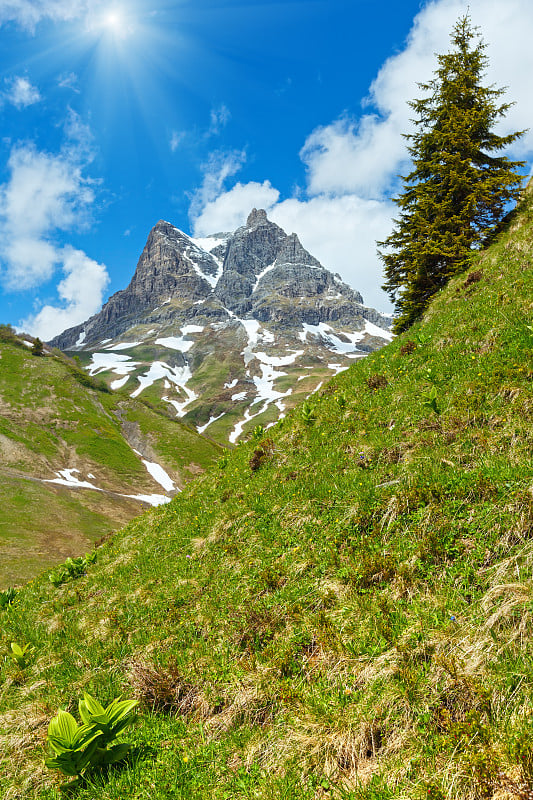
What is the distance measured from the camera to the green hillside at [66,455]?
5447cm

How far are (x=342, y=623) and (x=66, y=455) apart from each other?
351 feet

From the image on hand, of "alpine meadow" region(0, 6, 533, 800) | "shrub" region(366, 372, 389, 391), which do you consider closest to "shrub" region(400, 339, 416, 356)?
"alpine meadow" region(0, 6, 533, 800)

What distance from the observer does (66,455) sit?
95.6 metres

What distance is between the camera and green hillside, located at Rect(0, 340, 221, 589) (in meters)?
54.5

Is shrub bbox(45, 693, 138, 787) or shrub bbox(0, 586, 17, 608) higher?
shrub bbox(0, 586, 17, 608)

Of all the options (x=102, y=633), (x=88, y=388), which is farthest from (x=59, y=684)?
(x=88, y=388)

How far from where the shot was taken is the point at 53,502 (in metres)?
67.0

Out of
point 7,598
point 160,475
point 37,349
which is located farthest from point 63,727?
point 37,349

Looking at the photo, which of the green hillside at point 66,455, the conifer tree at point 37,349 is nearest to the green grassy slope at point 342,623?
the green hillside at point 66,455

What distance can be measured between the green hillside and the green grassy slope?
43096mm

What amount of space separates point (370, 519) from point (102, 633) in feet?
20.1

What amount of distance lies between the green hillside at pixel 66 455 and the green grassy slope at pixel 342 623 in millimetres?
43096

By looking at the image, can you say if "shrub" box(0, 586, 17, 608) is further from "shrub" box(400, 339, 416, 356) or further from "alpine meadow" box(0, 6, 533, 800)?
"shrub" box(400, 339, 416, 356)

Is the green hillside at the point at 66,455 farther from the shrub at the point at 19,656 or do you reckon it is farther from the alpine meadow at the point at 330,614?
the alpine meadow at the point at 330,614
